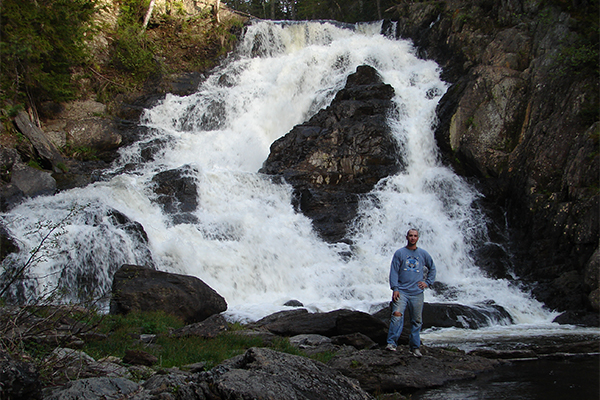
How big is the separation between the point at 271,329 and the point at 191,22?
28716 millimetres

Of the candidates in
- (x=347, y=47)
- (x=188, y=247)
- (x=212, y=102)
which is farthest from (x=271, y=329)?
(x=347, y=47)

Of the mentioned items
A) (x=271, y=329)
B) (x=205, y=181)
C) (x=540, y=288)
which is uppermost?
(x=205, y=181)

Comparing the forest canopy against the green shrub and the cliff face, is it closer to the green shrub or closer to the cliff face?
the cliff face

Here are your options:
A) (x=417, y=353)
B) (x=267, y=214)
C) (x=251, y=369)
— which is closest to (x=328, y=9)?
(x=267, y=214)

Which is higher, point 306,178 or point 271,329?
point 306,178

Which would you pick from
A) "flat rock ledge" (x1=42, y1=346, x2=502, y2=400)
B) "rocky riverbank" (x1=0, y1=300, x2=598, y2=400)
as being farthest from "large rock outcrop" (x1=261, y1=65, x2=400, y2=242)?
"flat rock ledge" (x1=42, y1=346, x2=502, y2=400)

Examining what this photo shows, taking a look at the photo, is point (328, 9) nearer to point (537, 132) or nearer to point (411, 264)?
point (537, 132)

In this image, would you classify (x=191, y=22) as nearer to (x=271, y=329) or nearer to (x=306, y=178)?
(x=306, y=178)

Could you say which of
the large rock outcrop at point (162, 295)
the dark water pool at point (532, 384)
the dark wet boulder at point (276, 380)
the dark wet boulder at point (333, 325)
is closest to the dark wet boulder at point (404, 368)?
the dark water pool at point (532, 384)

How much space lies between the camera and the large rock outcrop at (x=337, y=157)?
60.9ft

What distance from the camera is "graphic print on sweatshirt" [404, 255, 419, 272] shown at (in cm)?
695

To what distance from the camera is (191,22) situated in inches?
1265

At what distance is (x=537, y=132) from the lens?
16641mm

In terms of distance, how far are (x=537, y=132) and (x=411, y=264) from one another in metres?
12.5
